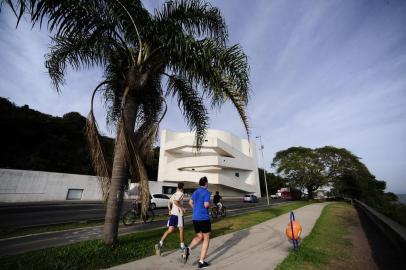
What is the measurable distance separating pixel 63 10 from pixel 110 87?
2800 millimetres

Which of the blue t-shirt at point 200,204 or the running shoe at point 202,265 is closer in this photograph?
the running shoe at point 202,265

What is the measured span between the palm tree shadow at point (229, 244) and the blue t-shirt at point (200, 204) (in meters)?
0.96

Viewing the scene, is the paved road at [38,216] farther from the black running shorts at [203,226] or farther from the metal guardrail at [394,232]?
the metal guardrail at [394,232]

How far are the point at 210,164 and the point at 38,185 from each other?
32.2 metres

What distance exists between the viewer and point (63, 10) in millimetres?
4250

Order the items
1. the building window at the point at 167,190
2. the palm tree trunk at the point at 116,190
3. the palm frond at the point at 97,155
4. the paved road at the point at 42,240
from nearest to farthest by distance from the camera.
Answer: the palm tree trunk at the point at 116,190, the palm frond at the point at 97,155, the paved road at the point at 42,240, the building window at the point at 167,190

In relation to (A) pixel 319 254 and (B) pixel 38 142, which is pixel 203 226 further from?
(B) pixel 38 142

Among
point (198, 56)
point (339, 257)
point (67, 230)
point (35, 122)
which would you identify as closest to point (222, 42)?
point (198, 56)

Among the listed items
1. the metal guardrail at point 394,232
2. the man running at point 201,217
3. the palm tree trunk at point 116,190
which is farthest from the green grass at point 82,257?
the metal guardrail at point 394,232

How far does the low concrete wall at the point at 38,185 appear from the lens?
17.8 meters

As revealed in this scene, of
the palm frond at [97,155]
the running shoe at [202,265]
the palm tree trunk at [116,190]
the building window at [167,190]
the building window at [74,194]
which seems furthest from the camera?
the building window at [167,190]

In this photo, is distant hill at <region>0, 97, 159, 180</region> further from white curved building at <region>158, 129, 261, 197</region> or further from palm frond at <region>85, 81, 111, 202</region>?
palm frond at <region>85, 81, 111, 202</region>

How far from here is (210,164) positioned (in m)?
47.2

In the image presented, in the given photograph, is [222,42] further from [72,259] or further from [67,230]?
[67,230]
